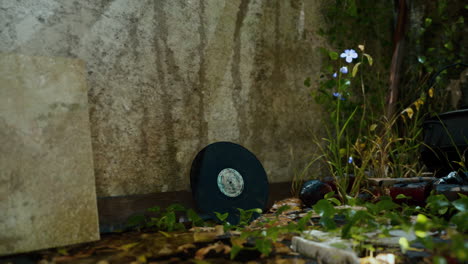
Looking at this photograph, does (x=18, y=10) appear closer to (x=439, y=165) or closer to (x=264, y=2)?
(x=264, y=2)

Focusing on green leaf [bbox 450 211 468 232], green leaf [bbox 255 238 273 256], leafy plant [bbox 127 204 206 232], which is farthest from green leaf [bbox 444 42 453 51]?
green leaf [bbox 255 238 273 256]

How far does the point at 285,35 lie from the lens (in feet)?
9.43

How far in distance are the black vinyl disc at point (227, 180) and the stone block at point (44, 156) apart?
67 cm

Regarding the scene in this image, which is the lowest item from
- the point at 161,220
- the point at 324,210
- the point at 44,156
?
the point at 161,220

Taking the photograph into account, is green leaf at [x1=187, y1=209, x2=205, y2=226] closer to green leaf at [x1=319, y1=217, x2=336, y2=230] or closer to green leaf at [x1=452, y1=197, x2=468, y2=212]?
Result: green leaf at [x1=319, y1=217, x2=336, y2=230]

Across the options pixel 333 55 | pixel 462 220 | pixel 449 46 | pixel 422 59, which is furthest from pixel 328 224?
pixel 449 46

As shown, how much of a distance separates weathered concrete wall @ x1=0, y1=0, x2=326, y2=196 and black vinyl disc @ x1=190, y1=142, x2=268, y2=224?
135 millimetres

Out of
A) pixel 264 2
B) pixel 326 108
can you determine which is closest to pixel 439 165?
pixel 326 108

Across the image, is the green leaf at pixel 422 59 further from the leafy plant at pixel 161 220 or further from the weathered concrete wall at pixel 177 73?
the leafy plant at pixel 161 220

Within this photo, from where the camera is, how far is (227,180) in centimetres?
234

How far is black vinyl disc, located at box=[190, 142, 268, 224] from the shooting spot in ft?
7.41

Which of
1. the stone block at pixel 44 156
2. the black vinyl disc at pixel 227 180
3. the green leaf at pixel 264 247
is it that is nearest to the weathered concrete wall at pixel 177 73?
the black vinyl disc at pixel 227 180

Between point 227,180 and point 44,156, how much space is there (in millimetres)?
1041

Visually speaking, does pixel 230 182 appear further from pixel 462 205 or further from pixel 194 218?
pixel 462 205
